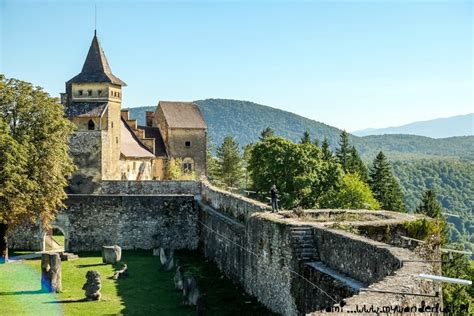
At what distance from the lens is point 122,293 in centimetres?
2719

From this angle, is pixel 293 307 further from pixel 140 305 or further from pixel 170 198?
pixel 170 198

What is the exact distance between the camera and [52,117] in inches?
1351

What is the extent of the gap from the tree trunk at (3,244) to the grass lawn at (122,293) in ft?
3.27

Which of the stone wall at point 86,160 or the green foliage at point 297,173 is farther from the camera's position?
the stone wall at point 86,160

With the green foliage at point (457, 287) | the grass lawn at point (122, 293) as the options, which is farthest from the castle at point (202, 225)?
the green foliage at point (457, 287)

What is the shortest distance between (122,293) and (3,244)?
33.3 ft

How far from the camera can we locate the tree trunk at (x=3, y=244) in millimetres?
34116

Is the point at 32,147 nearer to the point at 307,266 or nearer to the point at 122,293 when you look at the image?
the point at 122,293

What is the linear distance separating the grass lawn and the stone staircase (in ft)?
11.7

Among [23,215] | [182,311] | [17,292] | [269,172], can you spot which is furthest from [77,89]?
[182,311]

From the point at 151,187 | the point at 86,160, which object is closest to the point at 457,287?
the point at 151,187

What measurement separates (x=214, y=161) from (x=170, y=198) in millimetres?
56253

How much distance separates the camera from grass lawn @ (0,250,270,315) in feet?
78.4

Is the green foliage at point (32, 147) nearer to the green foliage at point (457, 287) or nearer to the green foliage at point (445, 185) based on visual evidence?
Result: the green foliage at point (457, 287)
